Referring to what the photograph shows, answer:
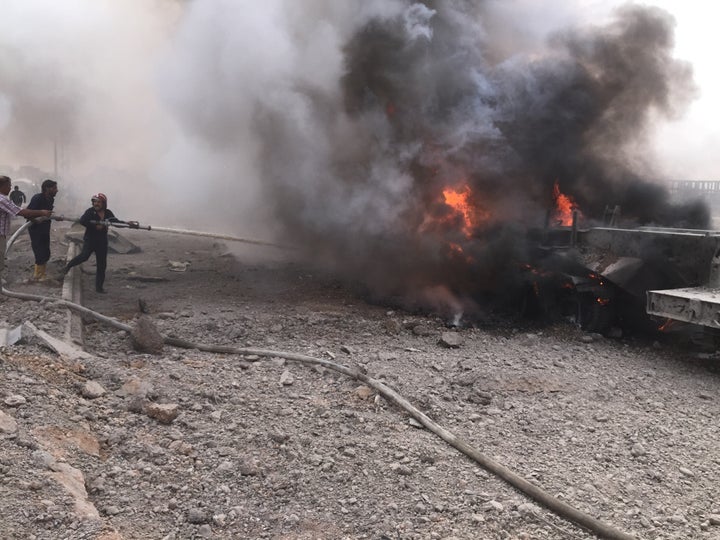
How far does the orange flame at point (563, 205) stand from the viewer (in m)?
9.16

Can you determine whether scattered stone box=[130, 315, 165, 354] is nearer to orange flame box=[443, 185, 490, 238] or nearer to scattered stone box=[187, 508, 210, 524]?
scattered stone box=[187, 508, 210, 524]

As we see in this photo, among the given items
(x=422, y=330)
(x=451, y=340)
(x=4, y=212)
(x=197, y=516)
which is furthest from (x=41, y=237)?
(x=197, y=516)

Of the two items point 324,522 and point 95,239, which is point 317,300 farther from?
point 324,522

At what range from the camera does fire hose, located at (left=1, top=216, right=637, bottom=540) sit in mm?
3291

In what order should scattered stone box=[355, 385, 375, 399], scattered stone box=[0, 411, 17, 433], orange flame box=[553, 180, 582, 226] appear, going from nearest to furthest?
scattered stone box=[0, 411, 17, 433], scattered stone box=[355, 385, 375, 399], orange flame box=[553, 180, 582, 226]

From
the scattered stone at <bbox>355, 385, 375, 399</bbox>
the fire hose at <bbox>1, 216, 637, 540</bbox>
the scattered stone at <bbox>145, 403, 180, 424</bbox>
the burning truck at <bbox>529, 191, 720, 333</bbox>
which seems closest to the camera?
the fire hose at <bbox>1, 216, 637, 540</bbox>

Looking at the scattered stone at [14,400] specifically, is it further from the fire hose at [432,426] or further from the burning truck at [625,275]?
the burning truck at [625,275]

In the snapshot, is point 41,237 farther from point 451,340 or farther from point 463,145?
point 463,145

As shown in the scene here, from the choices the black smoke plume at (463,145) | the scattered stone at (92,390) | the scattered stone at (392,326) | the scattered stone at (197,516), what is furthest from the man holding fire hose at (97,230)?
the scattered stone at (197,516)

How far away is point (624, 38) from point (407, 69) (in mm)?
3850

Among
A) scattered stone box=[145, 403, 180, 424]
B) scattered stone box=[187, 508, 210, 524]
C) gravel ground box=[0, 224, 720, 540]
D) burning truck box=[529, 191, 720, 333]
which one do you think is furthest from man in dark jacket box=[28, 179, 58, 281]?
burning truck box=[529, 191, 720, 333]

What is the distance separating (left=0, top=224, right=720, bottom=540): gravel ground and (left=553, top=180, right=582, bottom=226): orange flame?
2.55 metres

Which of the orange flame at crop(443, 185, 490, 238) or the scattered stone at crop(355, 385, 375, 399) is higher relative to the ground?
the orange flame at crop(443, 185, 490, 238)

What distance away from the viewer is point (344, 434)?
14.0ft
